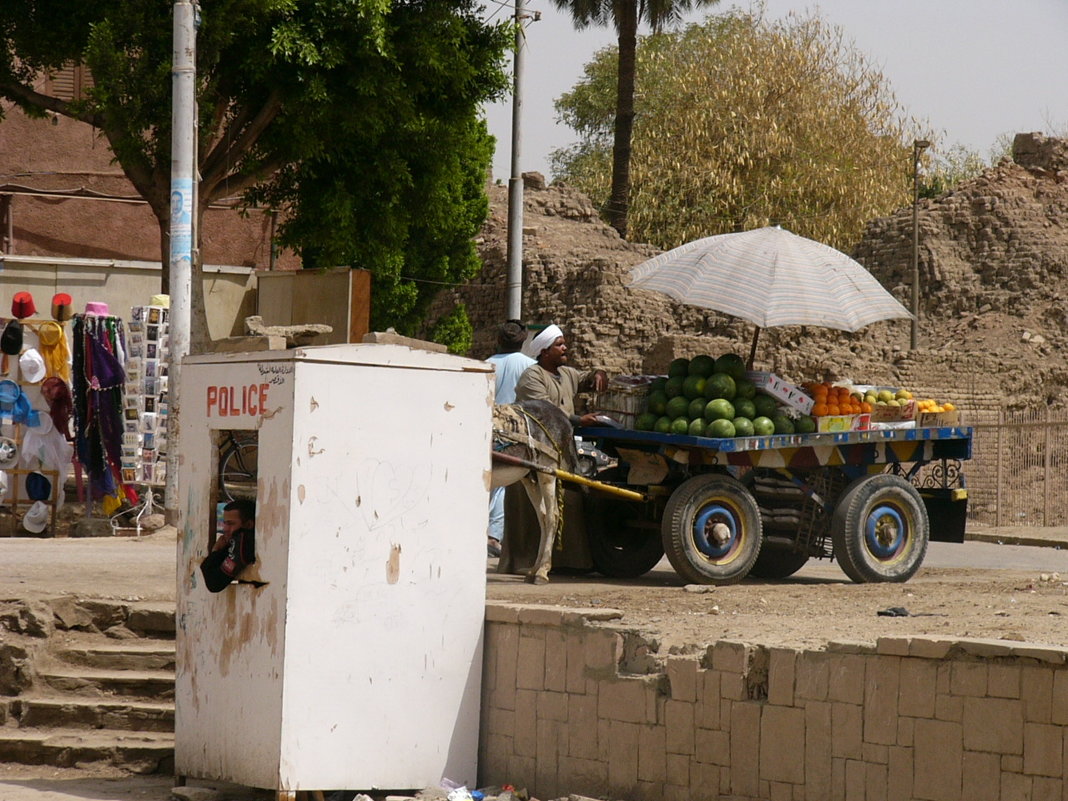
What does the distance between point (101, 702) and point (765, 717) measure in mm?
4261

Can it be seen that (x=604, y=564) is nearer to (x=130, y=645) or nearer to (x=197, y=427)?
(x=130, y=645)

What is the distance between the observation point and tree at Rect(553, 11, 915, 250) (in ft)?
150

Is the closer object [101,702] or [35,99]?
[101,702]

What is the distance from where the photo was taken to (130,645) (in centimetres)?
917

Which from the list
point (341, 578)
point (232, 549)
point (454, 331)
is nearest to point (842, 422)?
point (341, 578)

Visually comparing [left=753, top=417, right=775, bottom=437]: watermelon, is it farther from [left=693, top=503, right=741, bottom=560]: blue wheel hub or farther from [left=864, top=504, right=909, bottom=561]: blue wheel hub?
[left=864, top=504, right=909, bottom=561]: blue wheel hub

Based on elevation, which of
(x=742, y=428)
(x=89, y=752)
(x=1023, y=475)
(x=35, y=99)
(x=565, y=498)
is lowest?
(x=89, y=752)

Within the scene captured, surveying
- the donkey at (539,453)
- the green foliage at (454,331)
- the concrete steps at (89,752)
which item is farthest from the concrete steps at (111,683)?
the green foliage at (454,331)

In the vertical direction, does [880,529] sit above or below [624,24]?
below

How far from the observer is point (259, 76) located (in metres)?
15.9

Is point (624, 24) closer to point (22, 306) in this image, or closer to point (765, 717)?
point (22, 306)

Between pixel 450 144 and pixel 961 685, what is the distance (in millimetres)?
12982

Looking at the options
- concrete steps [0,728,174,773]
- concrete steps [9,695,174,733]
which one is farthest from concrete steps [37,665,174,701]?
concrete steps [0,728,174,773]

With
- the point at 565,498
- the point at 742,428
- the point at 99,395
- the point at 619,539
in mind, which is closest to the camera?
the point at 742,428
